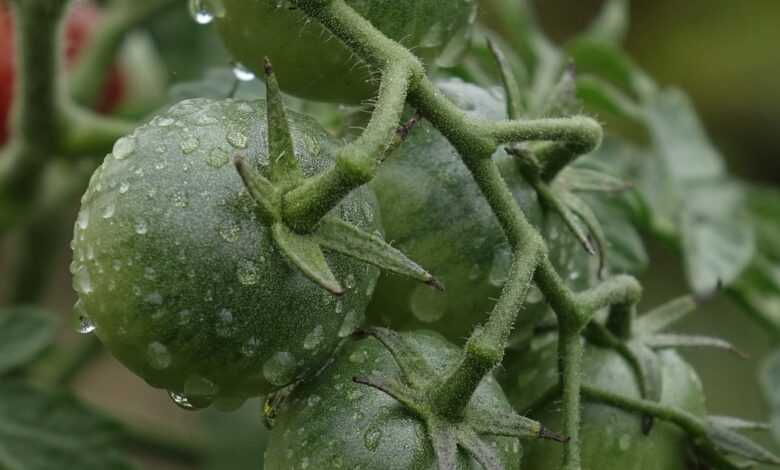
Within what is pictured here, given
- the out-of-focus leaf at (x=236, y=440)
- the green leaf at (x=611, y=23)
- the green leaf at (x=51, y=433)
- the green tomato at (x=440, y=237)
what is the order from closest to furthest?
1. the green tomato at (x=440, y=237)
2. the green leaf at (x=51, y=433)
3. the green leaf at (x=611, y=23)
4. the out-of-focus leaf at (x=236, y=440)

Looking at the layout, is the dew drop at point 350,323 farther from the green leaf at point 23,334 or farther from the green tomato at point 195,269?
the green leaf at point 23,334

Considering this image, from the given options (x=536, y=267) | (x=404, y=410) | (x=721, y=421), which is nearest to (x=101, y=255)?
(x=404, y=410)

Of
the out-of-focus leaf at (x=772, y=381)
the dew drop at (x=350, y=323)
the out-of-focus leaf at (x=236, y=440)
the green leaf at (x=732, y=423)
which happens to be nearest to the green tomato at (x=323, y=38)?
the dew drop at (x=350, y=323)

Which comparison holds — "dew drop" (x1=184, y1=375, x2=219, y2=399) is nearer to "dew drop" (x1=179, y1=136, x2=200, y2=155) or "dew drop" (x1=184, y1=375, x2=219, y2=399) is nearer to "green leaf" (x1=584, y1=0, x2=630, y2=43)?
"dew drop" (x1=179, y1=136, x2=200, y2=155)

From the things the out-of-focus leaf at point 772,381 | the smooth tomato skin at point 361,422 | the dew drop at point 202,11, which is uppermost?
the dew drop at point 202,11

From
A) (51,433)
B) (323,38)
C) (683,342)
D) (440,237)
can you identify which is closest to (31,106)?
(51,433)

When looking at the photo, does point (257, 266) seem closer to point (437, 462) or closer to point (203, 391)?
point (203, 391)

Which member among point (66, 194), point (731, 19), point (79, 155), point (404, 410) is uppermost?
point (404, 410)
